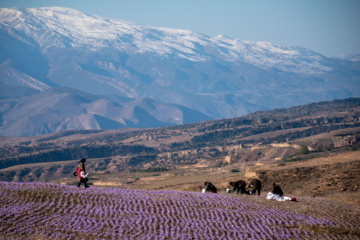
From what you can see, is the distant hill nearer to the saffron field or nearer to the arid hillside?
the arid hillside

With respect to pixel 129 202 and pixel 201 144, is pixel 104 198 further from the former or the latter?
pixel 201 144

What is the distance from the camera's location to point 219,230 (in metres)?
25.1

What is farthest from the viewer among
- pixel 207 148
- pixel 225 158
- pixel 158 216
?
pixel 207 148

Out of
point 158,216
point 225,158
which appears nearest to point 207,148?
point 225,158

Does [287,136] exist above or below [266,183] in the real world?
above

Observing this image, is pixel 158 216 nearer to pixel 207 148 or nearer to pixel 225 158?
pixel 225 158

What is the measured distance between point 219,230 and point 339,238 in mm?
5440

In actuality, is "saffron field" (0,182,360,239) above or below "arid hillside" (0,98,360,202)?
below

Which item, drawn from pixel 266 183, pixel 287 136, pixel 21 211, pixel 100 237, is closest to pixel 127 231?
pixel 100 237

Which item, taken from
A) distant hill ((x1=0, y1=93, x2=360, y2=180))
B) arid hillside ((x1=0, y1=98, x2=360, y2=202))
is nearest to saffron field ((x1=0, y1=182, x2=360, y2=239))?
arid hillside ((x1=0, y1=98, x2=360, y2=202))

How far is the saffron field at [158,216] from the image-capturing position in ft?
78.5

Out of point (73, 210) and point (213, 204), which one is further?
point (213, 204)

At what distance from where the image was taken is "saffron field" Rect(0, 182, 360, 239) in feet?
78.5

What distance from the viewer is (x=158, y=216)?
2747cm
